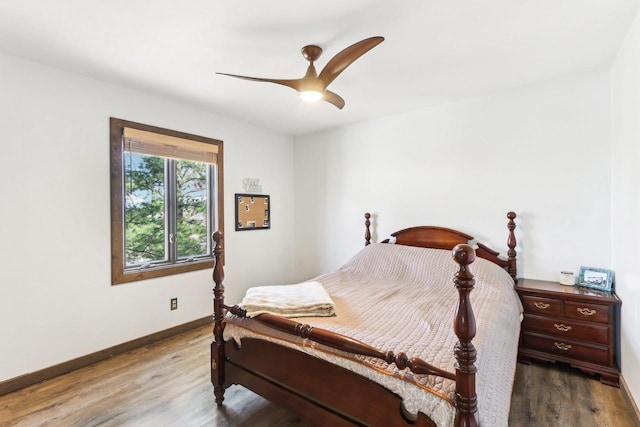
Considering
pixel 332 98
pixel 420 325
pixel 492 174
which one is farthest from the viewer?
pixel 492 174

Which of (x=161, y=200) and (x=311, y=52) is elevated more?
(x=311, y=52)

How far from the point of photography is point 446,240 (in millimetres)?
3230

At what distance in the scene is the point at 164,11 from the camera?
1.77 m

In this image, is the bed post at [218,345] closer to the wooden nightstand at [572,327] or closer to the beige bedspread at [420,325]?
the beige bedspread at [420,325]

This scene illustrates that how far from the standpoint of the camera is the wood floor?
76.7 inches

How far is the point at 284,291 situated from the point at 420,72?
204cm

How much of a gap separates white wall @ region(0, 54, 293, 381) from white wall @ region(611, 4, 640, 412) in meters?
3.64

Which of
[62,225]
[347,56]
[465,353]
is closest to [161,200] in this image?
[62,225]

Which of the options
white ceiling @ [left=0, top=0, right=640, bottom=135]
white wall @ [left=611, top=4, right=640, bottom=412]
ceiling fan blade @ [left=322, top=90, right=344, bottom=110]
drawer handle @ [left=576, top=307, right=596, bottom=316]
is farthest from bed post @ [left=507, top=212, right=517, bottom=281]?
ceiling fan blade @ [left=322, top=90, right=344, bottom=110]

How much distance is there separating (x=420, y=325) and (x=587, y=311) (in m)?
1.59

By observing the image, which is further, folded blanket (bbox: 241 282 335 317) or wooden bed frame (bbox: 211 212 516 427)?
folded blanket (bbox: 241 282 335 317)

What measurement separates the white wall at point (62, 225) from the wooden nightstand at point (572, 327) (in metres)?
3.26

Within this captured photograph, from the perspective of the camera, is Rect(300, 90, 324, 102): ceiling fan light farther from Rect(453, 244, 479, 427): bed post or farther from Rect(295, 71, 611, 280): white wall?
Rect(295, 71, 611, 280): white wall

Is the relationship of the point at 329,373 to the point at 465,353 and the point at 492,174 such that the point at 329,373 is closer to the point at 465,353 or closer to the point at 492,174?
the point at 465,353
